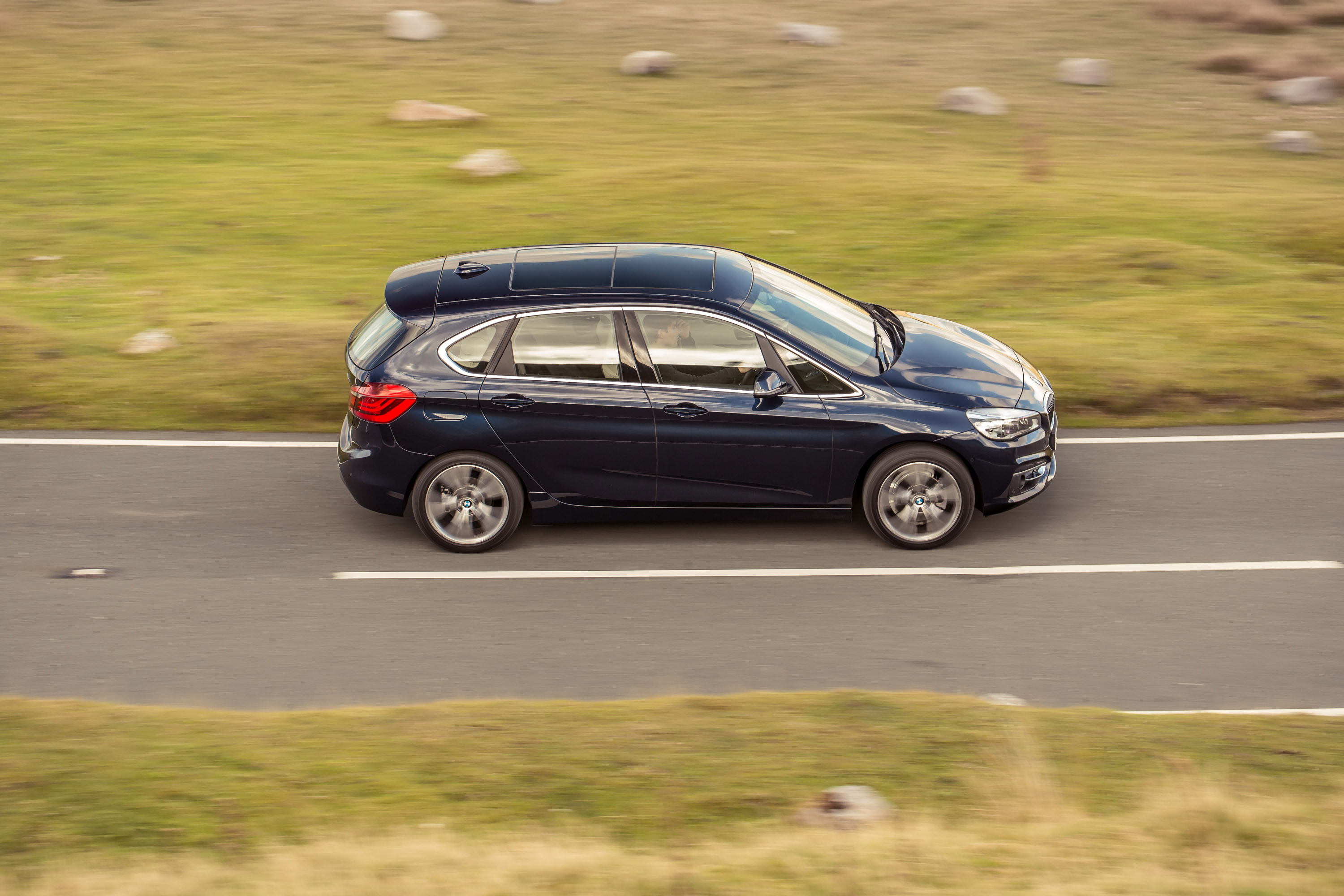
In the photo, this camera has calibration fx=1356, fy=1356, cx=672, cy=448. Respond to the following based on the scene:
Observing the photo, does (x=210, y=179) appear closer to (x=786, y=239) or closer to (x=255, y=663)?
(x=786, y=239)

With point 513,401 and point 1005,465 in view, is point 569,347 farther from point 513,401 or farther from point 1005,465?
point 1005,465

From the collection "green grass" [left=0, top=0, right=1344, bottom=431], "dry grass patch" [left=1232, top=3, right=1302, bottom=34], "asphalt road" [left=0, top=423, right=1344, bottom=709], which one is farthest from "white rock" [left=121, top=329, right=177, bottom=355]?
"dry grass patch" [left=1232, top=3, right=1302, bottom=34]

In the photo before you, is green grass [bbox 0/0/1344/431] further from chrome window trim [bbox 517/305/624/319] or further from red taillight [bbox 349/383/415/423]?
chrome window trim [bbox 517/305/624/319]

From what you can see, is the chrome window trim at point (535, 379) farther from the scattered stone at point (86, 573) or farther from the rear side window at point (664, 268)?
the scattered stone at point (86, 573)

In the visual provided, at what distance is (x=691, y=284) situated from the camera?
859cm

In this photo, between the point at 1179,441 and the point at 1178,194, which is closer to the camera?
the point at 1179,441

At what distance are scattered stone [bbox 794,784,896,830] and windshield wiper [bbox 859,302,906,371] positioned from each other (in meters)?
3.87

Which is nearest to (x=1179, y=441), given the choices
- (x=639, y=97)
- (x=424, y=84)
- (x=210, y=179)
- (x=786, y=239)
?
(x=786, y=239)

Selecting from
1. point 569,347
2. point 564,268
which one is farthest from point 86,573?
point 564,268

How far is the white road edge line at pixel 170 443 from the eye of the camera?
10727mm

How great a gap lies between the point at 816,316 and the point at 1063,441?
267 centimetres

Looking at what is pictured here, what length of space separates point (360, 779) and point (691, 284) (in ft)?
13.6

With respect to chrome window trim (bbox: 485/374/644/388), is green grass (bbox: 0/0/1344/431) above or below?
above

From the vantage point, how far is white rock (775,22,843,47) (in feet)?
99.6
